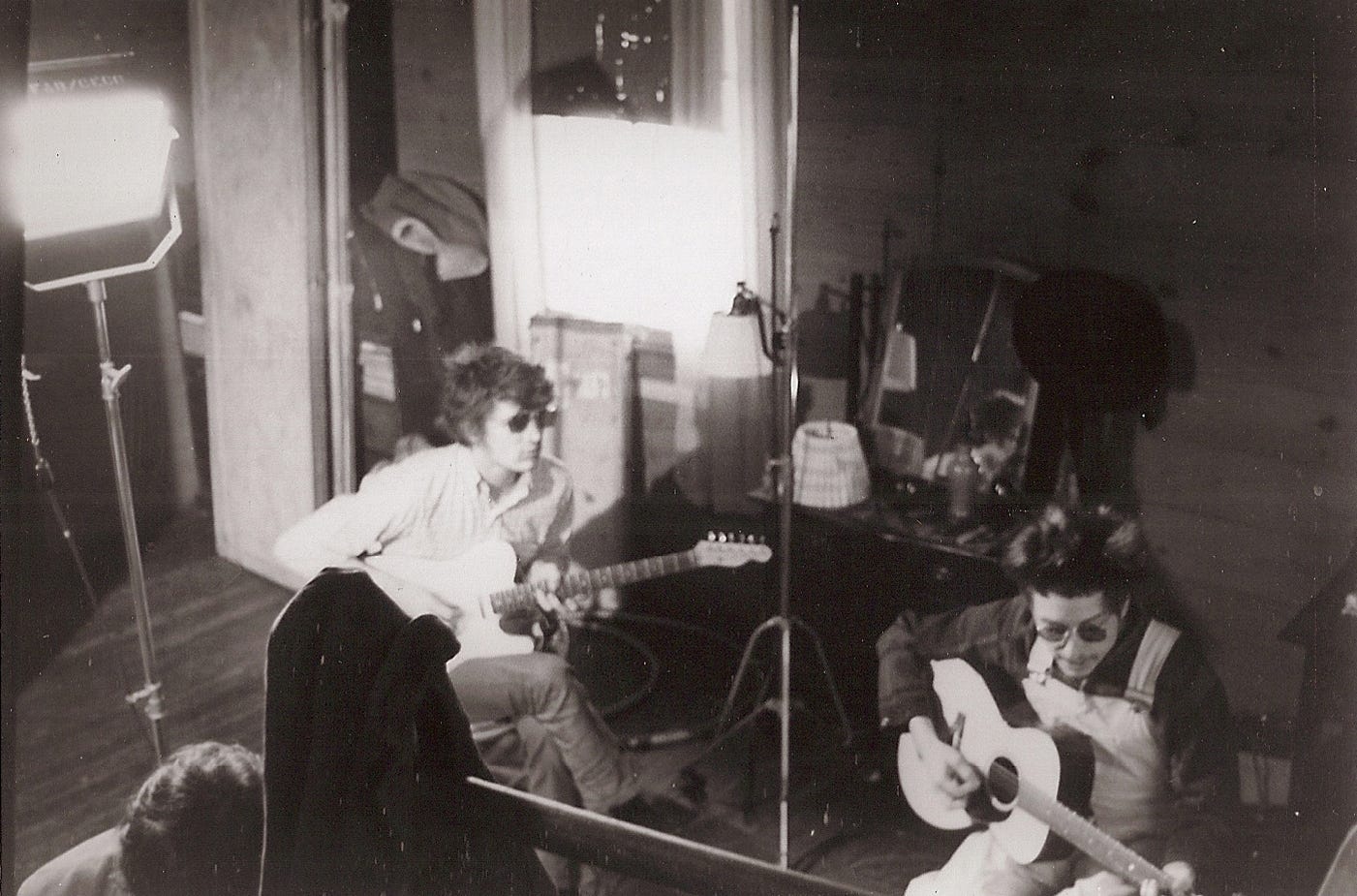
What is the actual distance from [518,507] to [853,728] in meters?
0.94

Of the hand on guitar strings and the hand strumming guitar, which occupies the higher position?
the hand strumming guitar

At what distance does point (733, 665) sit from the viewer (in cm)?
280

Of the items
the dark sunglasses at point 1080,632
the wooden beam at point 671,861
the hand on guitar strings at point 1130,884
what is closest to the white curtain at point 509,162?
the dark sunglasses at point 1080,632

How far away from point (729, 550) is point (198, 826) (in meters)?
1.25

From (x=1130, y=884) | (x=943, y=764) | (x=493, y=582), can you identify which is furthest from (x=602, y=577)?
(x=1130, y=884)

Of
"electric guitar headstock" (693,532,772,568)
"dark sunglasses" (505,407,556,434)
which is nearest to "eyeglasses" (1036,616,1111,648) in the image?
"electric guitar headstock" (693,532,772,568)

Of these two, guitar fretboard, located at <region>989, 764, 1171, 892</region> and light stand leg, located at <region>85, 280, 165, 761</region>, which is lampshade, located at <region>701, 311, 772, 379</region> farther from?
light stand leg, located at <region>85, 280, 165, 761</region>

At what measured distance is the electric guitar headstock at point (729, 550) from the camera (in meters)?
2.71

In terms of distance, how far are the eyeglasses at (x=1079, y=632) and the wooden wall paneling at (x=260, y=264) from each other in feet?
5.33

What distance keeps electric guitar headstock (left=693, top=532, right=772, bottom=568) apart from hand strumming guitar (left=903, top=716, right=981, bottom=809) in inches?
19.9

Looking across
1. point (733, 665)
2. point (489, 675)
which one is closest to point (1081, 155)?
point (733, 665)

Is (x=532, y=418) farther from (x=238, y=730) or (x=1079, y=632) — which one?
(x=1079, y=632)

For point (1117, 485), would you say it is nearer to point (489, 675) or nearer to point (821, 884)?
point (489, 675)

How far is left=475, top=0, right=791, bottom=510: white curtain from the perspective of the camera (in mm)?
2492
